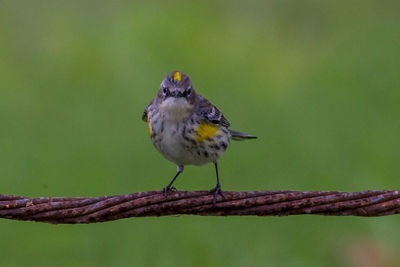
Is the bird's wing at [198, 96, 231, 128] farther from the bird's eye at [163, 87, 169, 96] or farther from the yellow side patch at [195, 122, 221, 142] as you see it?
the bird's eye at [163, 87, 169, 96]

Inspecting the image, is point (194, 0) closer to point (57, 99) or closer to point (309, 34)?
point (309, 34)

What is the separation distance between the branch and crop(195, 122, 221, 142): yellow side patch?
1427mm

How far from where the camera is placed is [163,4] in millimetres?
10969

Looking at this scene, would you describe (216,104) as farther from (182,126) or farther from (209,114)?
(182,126)

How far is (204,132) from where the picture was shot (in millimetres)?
5363

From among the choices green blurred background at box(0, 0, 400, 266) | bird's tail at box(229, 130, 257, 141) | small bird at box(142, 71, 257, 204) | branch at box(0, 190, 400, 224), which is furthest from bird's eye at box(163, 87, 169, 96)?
green blurred background at box(0, 0, 400, 266)

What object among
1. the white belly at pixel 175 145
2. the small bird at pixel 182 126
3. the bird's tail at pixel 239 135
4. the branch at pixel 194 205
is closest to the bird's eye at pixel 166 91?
the small bird at pixel 182 126

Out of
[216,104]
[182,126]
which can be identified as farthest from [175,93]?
[216,104]

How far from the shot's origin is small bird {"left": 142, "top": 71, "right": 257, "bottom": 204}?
5.28 metres

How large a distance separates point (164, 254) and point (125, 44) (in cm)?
364

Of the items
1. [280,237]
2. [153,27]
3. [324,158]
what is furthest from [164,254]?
[153,27]

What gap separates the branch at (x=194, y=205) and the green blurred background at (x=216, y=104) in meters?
2.62

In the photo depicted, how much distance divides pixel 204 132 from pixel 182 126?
0.15 m

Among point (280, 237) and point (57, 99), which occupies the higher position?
point (57, 99)
